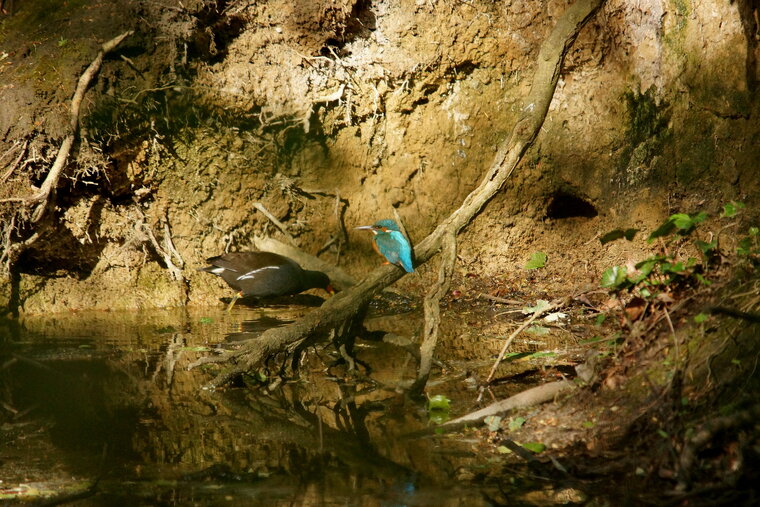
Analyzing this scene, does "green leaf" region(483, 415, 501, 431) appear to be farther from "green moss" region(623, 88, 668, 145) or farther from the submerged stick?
"green moss" region(623, 88, 668, 145)

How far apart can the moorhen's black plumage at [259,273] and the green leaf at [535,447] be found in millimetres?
3770

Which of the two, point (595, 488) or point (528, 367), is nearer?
point (595, 488)

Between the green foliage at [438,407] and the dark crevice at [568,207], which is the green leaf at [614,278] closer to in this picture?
the green foliage at [438,407]

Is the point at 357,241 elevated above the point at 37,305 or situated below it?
above

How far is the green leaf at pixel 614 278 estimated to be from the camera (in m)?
3.87

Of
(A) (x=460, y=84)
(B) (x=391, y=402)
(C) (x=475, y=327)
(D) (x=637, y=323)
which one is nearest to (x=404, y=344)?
(B) (x=391, y=402)

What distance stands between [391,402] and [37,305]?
4214mm

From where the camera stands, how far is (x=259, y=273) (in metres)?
6.81

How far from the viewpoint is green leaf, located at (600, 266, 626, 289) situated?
3871 millimetres

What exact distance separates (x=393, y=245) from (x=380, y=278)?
0.68 meters

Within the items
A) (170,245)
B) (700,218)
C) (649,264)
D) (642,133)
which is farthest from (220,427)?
(642,133)

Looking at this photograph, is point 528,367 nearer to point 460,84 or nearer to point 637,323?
point 637,323

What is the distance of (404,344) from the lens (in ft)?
17.1

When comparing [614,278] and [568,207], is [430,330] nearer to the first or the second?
[614,278]
